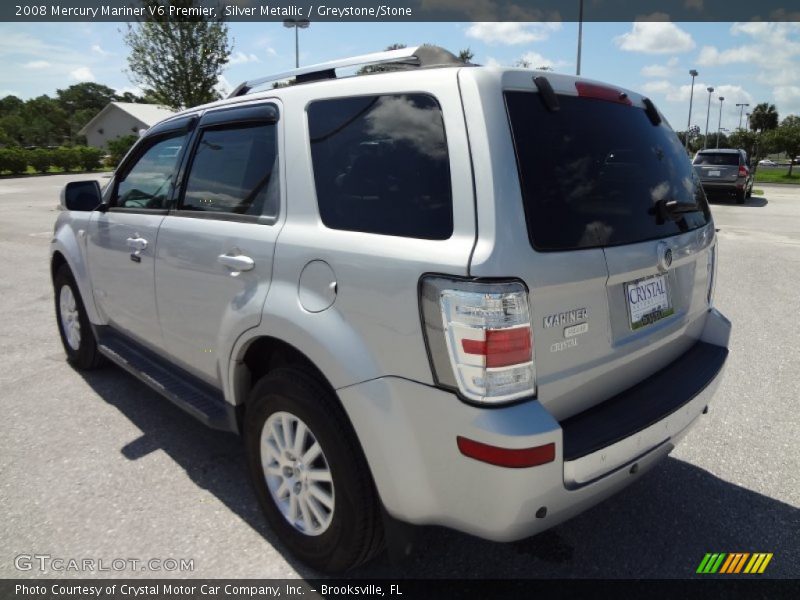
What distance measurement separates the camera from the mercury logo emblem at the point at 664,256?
230cm

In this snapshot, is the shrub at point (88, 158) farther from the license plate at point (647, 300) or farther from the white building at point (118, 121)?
the license plate at point (647, 300)

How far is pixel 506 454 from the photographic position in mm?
1745

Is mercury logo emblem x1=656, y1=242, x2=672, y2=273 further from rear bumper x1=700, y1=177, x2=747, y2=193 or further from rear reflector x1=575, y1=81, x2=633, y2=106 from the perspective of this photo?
rear bumper x1=700, y1=177, x2=747, y2=193

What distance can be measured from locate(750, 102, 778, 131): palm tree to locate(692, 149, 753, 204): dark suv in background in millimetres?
70479

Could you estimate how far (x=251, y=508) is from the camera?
9.53ft

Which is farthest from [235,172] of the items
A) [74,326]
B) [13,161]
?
[13,161]

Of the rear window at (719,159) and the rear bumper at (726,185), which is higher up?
the rear window at (719,159)

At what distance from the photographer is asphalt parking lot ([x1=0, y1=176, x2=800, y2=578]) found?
2.52 m

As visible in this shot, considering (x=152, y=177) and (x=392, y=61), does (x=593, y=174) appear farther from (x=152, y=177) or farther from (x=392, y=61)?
(x=152, y=177)

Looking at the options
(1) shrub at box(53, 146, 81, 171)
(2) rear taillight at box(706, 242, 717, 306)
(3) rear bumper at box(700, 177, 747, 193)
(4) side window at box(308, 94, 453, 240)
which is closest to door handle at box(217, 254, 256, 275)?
(4) side window at box(308, 94, 453, 240)

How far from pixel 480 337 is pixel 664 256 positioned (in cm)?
102

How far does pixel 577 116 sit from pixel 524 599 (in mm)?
1878
